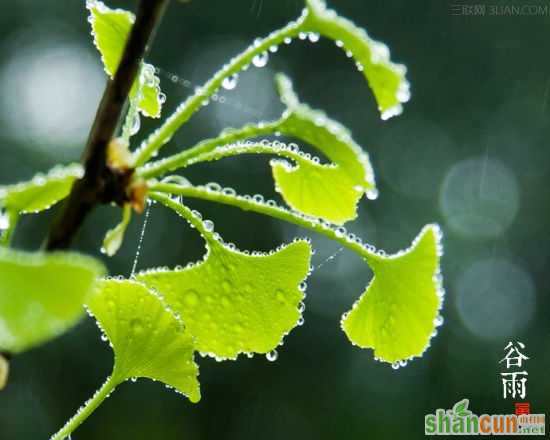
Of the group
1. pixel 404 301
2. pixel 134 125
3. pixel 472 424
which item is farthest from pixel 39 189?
pixel 472 424

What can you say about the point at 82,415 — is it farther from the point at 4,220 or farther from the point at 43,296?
the point at 43,296

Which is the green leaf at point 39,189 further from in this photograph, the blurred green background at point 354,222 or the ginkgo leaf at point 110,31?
the blurred green background at point 354,222

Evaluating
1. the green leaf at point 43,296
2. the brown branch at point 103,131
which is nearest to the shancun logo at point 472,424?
the brown branch at point 103,131

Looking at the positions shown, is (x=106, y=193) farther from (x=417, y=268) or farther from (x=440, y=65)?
(x=440, y=65)

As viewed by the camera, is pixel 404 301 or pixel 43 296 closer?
pixel 43 296

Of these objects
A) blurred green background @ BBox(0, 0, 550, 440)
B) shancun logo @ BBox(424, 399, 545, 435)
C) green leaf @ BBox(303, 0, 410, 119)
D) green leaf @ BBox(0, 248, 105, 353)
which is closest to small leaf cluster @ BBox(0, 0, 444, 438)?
green leaf @ BBox(303, 0, 410, 119)

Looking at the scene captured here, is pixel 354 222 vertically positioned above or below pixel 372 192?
above
